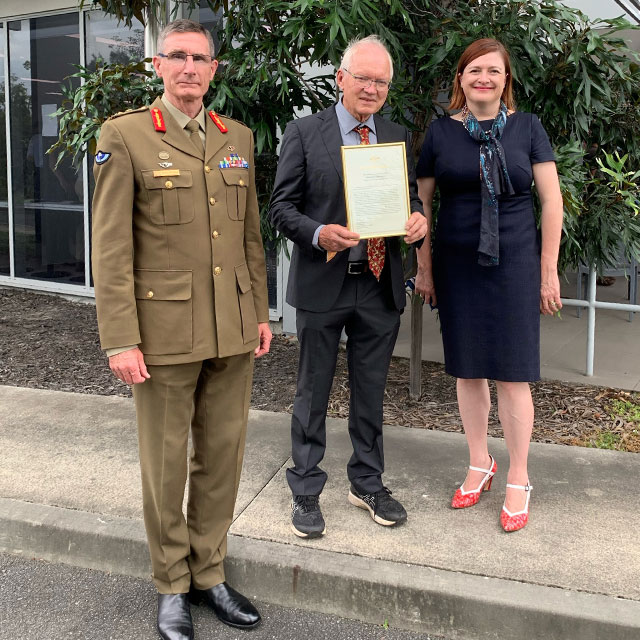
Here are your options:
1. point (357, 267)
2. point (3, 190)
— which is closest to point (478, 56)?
point (357, 267)

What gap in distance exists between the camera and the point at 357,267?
3281 millimetres

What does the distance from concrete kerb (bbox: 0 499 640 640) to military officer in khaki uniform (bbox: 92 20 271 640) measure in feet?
0.82

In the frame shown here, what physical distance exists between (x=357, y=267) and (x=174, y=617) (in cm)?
156

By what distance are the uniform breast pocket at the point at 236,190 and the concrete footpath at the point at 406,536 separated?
145cm

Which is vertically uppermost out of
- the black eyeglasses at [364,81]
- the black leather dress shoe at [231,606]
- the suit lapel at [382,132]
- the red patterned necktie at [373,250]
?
the black eyeglasses at [364,81]

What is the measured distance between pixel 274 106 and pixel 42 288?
6.05m

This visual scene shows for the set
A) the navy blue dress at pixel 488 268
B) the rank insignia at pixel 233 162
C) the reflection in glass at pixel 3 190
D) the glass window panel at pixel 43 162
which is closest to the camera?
the rank insignia at pixel 233 162

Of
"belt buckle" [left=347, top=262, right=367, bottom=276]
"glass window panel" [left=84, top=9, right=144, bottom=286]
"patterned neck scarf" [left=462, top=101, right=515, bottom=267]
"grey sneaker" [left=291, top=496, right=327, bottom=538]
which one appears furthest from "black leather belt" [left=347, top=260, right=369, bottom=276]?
"glass window panel" [left=84, top=9, right=144, bottom=286]

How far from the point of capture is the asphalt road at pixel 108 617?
2.96 m

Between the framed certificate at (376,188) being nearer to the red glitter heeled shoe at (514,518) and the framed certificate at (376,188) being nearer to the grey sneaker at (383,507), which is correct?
the grey sneaker at (383,507)

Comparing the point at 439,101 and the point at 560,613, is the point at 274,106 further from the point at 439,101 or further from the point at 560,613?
the point at 560,613

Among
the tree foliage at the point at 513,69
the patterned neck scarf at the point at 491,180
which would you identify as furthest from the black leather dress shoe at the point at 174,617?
the tree foliage at the point at 513,69

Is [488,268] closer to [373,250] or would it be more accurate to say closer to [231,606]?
[373,250]

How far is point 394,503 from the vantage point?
3541 mm
